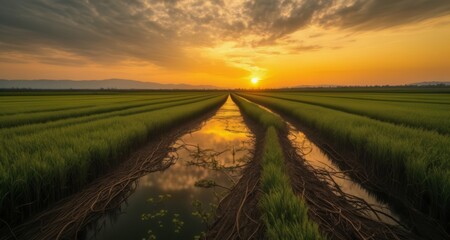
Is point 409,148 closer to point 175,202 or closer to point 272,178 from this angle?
point 272,178

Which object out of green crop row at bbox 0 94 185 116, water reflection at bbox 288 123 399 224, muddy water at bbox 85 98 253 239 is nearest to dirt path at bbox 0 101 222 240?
muddy water at bbox 85 98 253 239

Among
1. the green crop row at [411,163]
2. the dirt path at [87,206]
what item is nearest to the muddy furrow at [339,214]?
the green crop row at [411,163]

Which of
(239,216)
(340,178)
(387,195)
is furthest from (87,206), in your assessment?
(387,195)

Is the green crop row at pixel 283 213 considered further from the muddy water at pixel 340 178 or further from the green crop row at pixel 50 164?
the green crop row at pixel 50 164

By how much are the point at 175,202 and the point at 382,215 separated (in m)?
3.92

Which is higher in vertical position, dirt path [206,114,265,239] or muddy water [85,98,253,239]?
dirt path [206,114,265,239]

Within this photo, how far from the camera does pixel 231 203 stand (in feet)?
13.6

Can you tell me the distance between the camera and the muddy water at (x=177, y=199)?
10.9ft

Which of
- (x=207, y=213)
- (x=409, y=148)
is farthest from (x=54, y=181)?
(x=409, y=148)

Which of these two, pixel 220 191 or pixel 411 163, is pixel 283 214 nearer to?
pixel 220 191

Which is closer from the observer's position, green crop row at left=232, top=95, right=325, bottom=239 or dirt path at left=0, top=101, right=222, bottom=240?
green crop row at left=232, top=95, right=325, bottom=239

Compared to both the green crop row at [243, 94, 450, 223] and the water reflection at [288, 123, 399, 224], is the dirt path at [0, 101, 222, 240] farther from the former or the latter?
the green crop row at [243, 94, 450, 223]

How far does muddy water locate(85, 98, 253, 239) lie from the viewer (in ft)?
10.9

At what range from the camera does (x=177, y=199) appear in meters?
4.36
